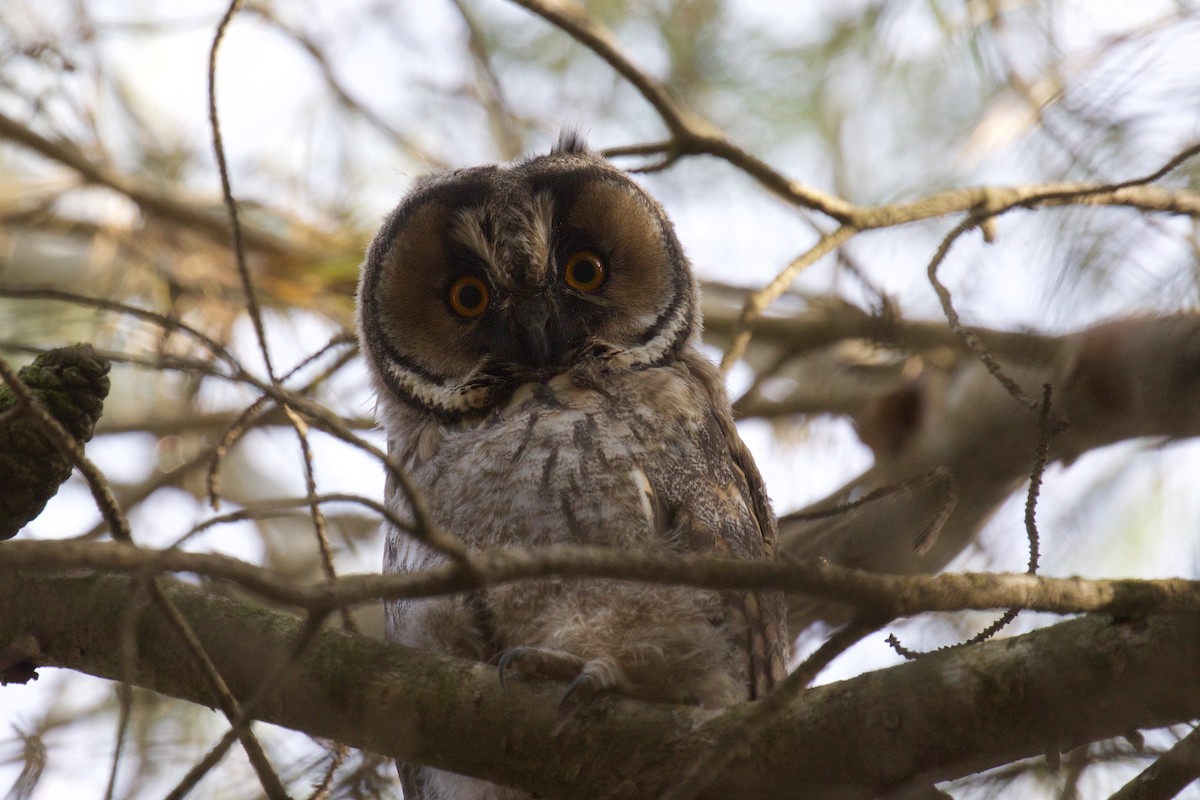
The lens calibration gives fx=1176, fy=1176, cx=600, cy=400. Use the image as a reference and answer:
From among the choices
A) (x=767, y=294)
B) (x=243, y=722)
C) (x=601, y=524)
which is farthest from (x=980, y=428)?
(x=243, y=722)

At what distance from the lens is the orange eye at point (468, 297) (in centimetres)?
288

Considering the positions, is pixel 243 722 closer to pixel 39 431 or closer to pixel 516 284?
pixel 39 431

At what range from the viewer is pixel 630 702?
6.10ft

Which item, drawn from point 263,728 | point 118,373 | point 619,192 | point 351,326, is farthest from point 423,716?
point 118,373

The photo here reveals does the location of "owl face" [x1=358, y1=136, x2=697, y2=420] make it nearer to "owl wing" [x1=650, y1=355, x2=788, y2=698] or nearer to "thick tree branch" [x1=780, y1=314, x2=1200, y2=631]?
"owl wing" [x1=650, y1=355, x2=788, y2=698]

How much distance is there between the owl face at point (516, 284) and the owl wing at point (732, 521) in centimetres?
33

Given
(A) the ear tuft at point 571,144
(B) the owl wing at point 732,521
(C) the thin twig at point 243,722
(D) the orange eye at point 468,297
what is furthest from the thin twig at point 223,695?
(A) the ear tuft at point 571,144

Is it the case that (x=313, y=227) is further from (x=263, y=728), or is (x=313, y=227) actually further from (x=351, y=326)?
(x=263, y=728)

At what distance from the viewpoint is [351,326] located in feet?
12.1

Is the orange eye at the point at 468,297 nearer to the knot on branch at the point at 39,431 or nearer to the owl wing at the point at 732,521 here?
the owl wing at the point at 732,521

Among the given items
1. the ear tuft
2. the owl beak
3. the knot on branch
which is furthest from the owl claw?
the ear tuft

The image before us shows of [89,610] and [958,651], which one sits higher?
[89,610]

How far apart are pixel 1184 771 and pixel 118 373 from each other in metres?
4.58

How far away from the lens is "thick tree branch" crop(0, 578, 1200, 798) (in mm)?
1490
